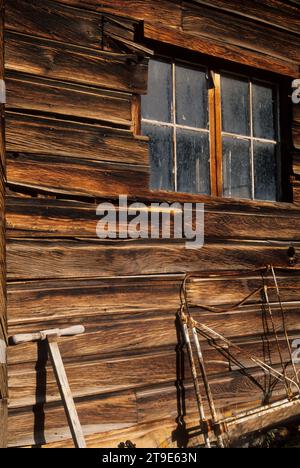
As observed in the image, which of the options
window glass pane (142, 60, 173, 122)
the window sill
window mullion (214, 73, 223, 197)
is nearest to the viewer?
the window sill

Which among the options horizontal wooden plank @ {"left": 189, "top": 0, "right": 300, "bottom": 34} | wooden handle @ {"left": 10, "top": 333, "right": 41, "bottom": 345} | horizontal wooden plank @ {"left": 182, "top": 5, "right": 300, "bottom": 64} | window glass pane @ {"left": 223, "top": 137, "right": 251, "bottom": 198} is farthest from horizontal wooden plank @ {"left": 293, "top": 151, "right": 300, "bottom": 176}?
wooden handle @ {"left": 10, "top": 333, "right": 41, "bottom": 345}

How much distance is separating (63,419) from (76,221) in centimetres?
123

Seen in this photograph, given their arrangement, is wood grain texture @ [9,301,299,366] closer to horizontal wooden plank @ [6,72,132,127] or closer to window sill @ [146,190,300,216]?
window sill @ [146,190,300,216]

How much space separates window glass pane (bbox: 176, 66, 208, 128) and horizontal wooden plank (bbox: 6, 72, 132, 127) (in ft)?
1.89

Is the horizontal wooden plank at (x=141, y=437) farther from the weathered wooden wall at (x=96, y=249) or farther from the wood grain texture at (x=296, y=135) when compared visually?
the wood grain texture at (x=296, y=135)

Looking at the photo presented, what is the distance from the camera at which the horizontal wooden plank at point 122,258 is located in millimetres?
3770

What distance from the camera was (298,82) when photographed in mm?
5262

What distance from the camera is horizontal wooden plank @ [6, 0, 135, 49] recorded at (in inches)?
151

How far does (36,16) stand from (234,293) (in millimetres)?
2389

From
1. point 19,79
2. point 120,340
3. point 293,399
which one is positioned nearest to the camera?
point 19,79

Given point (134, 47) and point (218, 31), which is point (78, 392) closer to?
point (134, 47)

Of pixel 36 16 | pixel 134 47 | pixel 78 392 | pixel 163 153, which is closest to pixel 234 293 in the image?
pixel 163 153

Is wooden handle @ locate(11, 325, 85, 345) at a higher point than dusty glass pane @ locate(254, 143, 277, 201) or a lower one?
lower

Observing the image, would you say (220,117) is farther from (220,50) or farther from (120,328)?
(120,328)
